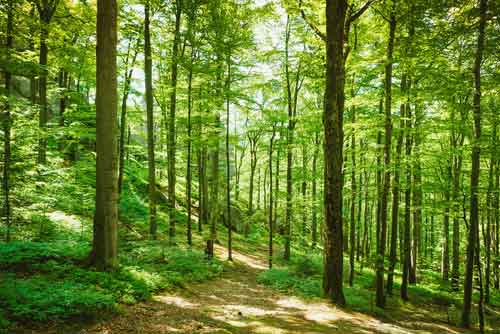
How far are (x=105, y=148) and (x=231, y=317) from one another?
4.53 metres

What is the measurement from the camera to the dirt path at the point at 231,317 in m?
5.16

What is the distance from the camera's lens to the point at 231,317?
250 inches

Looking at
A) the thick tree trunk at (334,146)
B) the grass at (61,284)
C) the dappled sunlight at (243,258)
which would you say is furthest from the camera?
the dappled sunlight at (243,258)

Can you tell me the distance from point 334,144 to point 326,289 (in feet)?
11.7

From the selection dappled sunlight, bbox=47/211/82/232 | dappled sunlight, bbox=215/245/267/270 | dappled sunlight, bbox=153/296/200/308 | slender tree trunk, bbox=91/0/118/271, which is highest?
slender tree trunk, bbox=91/0/118/271

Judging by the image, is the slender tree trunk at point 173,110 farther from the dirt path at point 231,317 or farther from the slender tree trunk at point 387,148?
the slender tree trunk at point 387,148

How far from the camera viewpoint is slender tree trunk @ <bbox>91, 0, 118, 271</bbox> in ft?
21.8

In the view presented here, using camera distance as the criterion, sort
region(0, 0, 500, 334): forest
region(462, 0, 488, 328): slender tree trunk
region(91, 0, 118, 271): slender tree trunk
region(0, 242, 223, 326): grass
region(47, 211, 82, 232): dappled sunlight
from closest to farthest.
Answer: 1. region(0, 242, 223, 326): grass
2. region(0, 0, 500, 334): forest
3. region(91, 0, 118, 271): slender tree trunk
4. region(462, 0, 488, 328): slender tree trunk
5. region(47, 211, 82, 232): dappled sunlight

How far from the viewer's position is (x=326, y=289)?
24.7ft

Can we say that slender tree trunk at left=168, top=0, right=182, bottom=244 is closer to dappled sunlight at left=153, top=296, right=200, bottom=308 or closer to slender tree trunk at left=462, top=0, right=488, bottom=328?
dappled sunlight at left=153, top=296, right=200, bottom=308

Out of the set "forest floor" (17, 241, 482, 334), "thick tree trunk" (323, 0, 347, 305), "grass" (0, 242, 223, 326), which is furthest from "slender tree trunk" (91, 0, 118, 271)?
"thick tree trunk" (323, 0, 347, 305)

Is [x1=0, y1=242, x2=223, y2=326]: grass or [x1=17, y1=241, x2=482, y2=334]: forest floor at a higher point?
[x1=0, y1=242, x2=223, y2=326]: grass

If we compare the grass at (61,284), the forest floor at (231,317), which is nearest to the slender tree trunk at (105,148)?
the grass at (61,284)

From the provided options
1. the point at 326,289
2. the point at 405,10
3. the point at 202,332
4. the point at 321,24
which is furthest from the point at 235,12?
the point at 202,332
